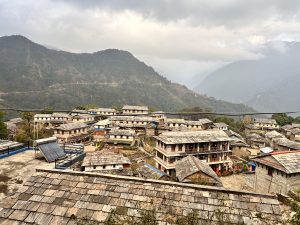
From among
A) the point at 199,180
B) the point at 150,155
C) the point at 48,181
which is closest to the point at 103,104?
the point at 150,155

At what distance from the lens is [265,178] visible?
30.9 m

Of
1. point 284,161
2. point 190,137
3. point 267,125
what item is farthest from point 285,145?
point 267,125

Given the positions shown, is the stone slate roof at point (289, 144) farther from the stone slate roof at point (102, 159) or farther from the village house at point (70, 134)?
the village house at point (70, 134)

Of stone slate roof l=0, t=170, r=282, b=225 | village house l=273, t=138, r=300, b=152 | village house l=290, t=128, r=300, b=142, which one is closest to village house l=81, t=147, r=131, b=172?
stone slate roof l=0, t=170, r=282, b=225

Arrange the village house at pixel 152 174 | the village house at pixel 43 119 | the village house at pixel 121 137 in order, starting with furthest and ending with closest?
the village house at pixel 43 119 < the village house at pixel 121 137 < the village house at pixel 152 174

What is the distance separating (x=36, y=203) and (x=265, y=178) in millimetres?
29400

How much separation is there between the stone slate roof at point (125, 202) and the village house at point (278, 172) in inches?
868

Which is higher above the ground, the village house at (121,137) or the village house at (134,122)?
the village house at (134,122)

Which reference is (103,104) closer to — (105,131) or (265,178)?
(105,131)

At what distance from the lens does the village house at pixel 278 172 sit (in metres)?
28.0

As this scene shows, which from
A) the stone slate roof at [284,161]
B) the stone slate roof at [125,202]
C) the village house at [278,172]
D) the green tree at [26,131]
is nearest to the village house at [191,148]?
the village house at [278,172]

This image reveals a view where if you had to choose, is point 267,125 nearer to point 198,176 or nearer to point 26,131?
point 198,176

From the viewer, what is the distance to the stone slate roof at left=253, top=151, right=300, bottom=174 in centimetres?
2775

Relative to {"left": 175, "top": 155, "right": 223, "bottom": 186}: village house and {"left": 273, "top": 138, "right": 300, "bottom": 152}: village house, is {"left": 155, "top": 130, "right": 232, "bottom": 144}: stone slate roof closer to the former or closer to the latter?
{"left": 175, "top": 155, "right": 223, "bottom": 186}: village house
